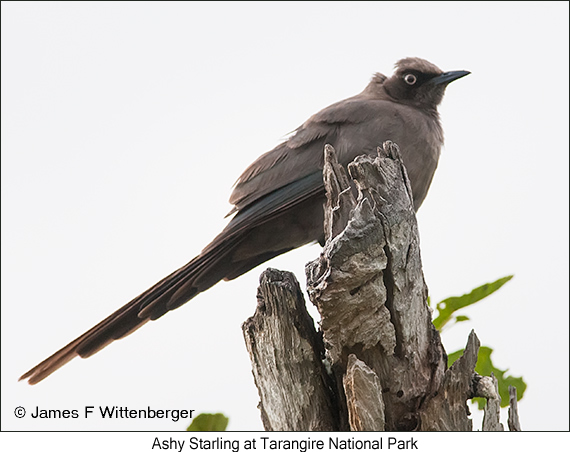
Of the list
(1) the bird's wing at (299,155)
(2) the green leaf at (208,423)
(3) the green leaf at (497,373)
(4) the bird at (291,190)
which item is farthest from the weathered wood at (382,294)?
(1) the bird's wing at (299,155)

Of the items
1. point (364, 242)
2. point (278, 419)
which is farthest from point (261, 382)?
point (364, 242)

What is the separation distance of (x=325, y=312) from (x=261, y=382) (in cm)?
67

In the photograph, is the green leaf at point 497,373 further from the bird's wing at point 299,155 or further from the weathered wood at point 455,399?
the bird's wing at point 299,155

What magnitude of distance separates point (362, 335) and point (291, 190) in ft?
8.07

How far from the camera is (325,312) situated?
12.3 feet

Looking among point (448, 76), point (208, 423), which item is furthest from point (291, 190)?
point (208, 423)

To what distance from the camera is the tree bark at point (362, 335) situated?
373 centimetres

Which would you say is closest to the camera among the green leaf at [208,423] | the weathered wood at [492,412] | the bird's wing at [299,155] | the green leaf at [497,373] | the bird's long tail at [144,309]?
the weathered wood at [492,412]

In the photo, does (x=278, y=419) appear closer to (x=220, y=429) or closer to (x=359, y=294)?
(x=220, y=429)

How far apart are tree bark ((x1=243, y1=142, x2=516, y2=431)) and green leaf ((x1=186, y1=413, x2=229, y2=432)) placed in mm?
240

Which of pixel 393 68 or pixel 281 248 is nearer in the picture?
pixel 281 248

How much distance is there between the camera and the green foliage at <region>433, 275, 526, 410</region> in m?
4.20

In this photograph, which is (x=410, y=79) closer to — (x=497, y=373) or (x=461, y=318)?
(x=461, y=318)

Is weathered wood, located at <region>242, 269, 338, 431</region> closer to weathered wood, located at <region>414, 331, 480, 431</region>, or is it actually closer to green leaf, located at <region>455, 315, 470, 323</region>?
weathered wood, located at <region>414, 331, 480, 431</region>
